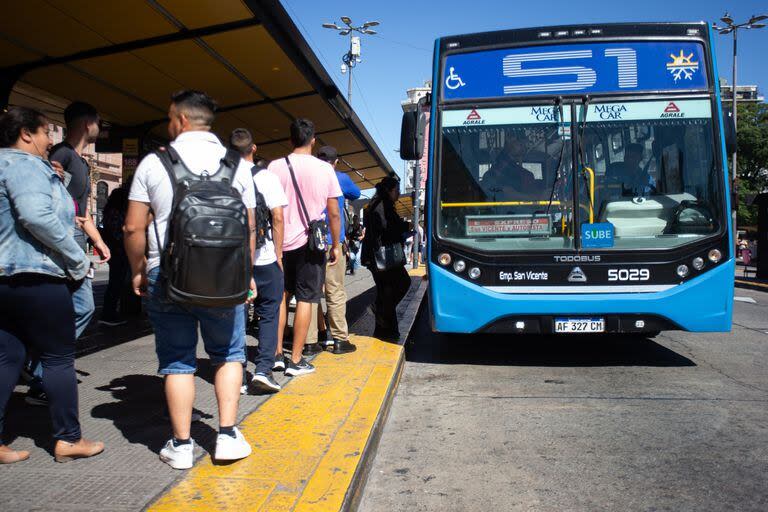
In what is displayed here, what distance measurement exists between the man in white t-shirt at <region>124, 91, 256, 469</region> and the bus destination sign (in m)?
3.87

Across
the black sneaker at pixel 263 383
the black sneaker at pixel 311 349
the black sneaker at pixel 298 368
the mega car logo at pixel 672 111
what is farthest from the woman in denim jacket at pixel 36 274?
the mega car logo at pixel 672 111

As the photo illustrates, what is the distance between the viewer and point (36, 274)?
10.7 ft

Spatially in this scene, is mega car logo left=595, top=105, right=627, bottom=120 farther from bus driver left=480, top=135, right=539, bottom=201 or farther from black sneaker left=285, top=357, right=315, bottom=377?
black sneaker left=285, top=357, right=315, bottom=377

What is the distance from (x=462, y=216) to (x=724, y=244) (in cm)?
230

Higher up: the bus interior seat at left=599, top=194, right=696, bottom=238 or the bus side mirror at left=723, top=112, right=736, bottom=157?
the bus side mirror at left=723, top=112, right=736, bottom=157

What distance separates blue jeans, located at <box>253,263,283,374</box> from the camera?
4805 mm

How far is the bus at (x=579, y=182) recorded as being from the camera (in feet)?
20.5

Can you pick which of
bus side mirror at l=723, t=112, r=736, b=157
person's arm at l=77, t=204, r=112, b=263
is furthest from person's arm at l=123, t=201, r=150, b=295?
bus side mirror at l=723, t=112, r=736, b=157

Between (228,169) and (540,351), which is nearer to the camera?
(228,169)

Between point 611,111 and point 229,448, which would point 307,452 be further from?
point 611,111

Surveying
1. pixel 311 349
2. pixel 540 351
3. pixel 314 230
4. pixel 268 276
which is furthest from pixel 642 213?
pixel 268 276

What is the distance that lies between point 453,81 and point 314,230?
2.34m

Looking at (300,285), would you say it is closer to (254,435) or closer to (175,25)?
(254,435)

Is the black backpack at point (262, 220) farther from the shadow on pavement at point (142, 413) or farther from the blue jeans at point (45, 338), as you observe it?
the blue jeans at point (45, 338)
